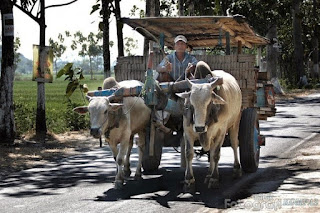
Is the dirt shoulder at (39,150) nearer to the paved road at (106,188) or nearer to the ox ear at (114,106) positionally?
the paved road at (106,188)

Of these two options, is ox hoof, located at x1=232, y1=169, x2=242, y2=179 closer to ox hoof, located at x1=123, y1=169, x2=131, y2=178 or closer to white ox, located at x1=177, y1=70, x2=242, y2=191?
white ox, located at x1=177, y1=70, x2=242, y2=191

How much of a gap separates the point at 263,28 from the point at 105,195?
103ft

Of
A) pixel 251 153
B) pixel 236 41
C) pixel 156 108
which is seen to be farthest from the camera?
pixel 236 41

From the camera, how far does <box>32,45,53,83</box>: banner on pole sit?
17234 mm

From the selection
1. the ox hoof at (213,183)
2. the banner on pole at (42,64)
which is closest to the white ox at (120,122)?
the ox hoof at (213,183)

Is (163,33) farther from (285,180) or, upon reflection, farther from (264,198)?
(264,198)

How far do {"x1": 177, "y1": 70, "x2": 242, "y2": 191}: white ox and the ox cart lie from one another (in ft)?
1.15

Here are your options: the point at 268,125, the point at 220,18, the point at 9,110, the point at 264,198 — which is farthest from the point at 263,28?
the point at 264,198

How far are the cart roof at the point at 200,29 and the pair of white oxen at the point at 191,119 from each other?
3.27 ft

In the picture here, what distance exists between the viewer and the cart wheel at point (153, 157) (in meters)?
10.9

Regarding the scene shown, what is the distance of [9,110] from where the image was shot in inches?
621

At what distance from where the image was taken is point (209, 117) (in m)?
9.52

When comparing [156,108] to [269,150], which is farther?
[269,150]

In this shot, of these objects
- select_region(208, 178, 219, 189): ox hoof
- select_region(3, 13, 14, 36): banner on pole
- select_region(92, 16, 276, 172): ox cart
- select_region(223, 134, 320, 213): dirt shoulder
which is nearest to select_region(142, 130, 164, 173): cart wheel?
select_region(92, 16, 276, 172): ox cart
